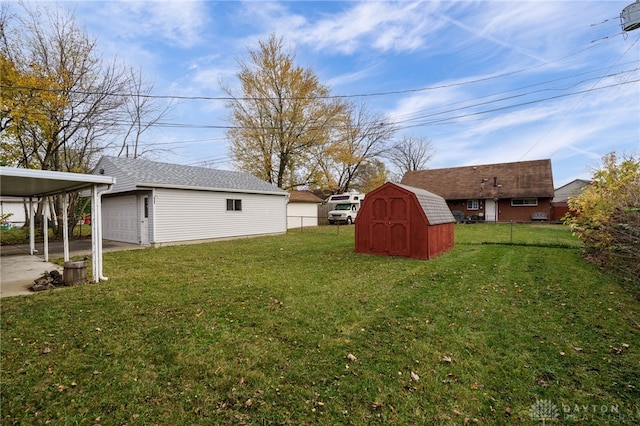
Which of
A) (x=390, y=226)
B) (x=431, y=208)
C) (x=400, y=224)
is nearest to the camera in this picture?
(x=400, y=224)

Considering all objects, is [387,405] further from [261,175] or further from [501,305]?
[261,175]

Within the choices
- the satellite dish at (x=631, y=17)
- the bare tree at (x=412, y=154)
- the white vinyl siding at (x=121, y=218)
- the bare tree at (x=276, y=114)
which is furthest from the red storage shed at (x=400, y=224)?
the bare tree at (x=412, y=154)

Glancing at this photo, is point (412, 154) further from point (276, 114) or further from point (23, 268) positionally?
point (23, 268)

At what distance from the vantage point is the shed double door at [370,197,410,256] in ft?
31.4

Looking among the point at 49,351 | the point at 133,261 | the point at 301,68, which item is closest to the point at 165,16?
the point at 133,261

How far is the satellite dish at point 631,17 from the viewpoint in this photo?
7.16 meters

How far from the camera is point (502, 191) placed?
2466 cm

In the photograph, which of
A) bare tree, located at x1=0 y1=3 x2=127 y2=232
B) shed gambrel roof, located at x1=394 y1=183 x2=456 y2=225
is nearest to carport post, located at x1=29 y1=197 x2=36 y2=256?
bare tree, located at x1=0 y1=3 x2=127 y2=232

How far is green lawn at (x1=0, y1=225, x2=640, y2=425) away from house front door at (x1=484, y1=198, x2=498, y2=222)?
2011 centimetres

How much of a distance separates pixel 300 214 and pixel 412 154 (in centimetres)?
2444

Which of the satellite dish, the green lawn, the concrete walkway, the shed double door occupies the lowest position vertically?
the green lawn

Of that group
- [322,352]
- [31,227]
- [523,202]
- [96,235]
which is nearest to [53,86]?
[31,227]

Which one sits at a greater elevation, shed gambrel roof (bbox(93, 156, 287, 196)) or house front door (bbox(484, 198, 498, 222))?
shed gambrel roof (bbox(93, 156, 287, 196))

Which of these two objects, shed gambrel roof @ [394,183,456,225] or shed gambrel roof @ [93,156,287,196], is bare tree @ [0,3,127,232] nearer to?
shed gambrel roof @ [93,156,287,196]
